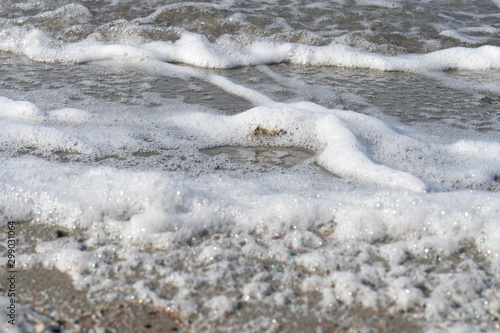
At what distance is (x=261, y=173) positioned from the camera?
8.41 feet

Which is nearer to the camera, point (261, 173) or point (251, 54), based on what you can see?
point (261, 173)

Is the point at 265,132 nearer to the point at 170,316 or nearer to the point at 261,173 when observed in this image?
the point at 261,173

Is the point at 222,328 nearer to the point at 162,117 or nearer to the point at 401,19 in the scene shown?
the point at 162,117

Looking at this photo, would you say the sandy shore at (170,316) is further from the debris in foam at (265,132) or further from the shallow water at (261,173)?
the debris in foam at (265,132)

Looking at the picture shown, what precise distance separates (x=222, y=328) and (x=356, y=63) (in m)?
3.67

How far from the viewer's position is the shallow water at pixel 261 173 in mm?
1684

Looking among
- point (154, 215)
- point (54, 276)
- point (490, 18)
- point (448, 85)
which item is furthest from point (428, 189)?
point (490, 18)

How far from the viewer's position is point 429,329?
5.00 ft

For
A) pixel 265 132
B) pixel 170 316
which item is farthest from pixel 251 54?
pixel 170 316

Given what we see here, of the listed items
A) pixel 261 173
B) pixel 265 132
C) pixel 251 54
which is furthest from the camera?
pixel 251 54

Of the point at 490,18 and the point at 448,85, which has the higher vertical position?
the point at 490,18

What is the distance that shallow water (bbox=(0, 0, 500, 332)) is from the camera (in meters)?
1.68

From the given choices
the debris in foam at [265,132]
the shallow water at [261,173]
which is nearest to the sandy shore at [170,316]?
the shallow water at [261,173]

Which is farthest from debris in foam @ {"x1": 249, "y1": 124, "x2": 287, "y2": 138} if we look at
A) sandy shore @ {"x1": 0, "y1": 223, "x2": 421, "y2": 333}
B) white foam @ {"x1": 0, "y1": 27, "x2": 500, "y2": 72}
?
white foam @ {"x1": 0, "y1": 27, "x2": 500, "y2": 72}
